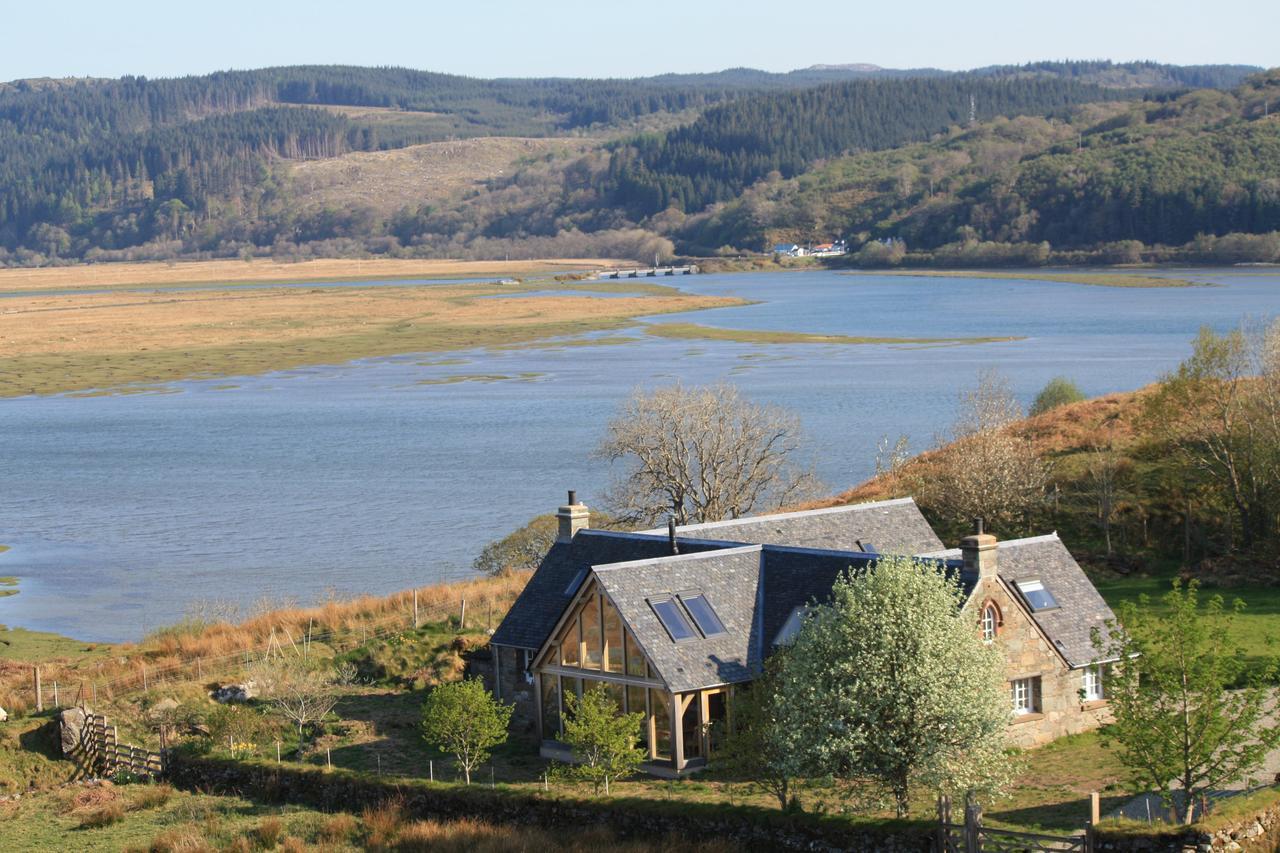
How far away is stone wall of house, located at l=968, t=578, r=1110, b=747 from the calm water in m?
22.2

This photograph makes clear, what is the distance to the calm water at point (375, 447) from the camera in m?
46.7

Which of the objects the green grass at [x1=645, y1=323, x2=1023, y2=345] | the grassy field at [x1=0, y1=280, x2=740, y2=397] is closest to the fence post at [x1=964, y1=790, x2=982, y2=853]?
the grassy field at [x1=0, y1=280, x2=740, y2=397]

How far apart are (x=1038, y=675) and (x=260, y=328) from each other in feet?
353

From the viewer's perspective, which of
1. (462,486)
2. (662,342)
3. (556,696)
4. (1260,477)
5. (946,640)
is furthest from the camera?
(662,342)

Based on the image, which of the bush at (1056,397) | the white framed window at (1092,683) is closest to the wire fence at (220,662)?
the white framed window at (1092,683)

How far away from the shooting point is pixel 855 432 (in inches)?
2621

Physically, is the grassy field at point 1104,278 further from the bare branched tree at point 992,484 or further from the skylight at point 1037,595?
the skylight at point 1037,595

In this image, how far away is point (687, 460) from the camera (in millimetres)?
46469

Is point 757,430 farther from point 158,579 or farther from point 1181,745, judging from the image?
point 1181,745

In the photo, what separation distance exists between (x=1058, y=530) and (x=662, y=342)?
70409mm

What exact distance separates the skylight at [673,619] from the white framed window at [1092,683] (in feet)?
20.1

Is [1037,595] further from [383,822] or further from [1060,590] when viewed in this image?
[383,822]

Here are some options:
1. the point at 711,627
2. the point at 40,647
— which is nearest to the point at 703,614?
the point at 711,627

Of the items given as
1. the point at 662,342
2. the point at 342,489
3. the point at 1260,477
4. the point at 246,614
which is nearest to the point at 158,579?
the point at 246,614
